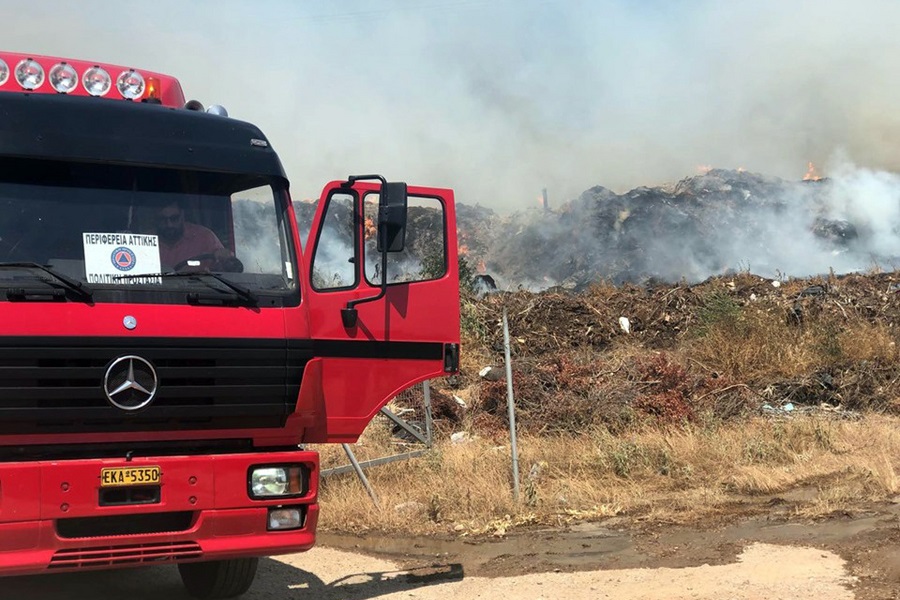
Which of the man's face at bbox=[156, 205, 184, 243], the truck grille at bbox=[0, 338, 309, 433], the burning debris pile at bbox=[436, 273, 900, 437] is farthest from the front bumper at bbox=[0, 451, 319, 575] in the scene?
the burning debris pile at bbox=[436, 273, 900, 437]

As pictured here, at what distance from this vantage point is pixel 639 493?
743 centimetres

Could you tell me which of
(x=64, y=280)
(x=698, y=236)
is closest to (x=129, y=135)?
(x=64, y=280)

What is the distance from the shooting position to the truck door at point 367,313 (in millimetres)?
5000

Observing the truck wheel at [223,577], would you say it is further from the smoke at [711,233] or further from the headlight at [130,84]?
the smoke at [711,233]

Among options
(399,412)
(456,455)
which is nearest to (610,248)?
(399,412)

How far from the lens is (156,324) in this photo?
4.09 meters

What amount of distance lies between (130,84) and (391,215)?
1.67 metres

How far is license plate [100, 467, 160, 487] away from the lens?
399 centimetres

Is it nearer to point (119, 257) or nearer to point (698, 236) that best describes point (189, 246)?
point (119, 257)

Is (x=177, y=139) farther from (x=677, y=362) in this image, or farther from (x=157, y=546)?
(x=677, y=362)

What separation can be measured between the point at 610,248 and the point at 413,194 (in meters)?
19.1

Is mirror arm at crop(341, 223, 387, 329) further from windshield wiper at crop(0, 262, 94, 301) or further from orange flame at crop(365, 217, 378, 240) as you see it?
windshield wiper at crop(0, 262, 94, 301)

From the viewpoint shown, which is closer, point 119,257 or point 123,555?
point 123,555

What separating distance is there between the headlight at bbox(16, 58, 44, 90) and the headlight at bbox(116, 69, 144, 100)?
0.40 m
